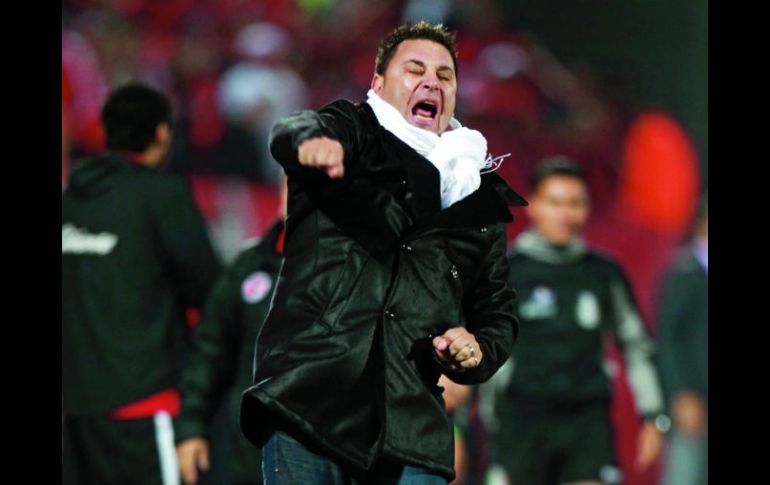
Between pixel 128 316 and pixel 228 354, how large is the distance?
482mm

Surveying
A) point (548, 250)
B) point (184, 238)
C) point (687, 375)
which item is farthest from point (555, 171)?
point (184, 238)

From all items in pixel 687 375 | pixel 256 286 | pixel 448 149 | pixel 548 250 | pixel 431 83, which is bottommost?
pixel 687 375

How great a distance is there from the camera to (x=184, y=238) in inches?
207

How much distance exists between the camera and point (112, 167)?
5.42 metres

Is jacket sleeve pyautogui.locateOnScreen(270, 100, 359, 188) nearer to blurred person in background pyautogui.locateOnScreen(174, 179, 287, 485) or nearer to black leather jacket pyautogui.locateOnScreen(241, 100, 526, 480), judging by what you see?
black leather jacket pyautogui.locateOnScreen(241, 100, 526, 480)

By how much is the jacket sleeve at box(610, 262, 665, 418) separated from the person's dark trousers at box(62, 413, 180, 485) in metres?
2.81

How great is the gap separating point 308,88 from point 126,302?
11.2 feet

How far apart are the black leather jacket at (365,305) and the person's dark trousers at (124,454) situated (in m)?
2.44

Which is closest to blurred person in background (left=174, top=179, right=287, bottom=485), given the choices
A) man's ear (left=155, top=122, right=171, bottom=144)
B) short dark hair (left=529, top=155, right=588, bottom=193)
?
man's ear (left=155, top=122, right=171, bottom=144)

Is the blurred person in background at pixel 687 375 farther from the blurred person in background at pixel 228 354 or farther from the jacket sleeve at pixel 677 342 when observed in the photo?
the blurred person in background at pixel 228 354

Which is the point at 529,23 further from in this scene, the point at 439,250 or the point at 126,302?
the point at 439,250

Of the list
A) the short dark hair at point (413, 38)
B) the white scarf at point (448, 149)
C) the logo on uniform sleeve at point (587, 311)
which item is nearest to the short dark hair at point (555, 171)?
the logo on uniform sleeve at point (587, 311)

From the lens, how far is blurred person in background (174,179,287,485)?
500cm

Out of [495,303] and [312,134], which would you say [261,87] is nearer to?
[495,303]
